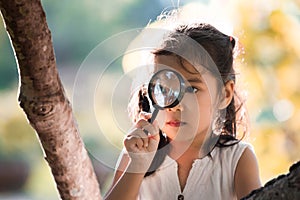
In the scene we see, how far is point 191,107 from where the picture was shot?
41.6 inches

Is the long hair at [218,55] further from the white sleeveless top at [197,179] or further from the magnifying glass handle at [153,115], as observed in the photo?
the magnifying glass handle at [153,115]

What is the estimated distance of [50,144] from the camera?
74 centimetres

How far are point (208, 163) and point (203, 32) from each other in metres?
0.21

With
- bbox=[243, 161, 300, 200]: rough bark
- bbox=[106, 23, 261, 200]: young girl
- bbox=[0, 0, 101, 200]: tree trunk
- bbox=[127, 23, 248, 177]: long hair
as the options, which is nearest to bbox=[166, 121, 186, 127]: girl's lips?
bbox=[106, 23, 261, 200]: young girl

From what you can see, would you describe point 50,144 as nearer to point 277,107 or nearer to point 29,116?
point 29,116

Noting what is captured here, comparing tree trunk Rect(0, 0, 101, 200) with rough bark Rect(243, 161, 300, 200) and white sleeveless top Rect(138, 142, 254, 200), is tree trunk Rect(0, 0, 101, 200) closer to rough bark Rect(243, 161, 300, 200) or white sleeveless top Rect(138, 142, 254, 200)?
rough bark Rect(243, 161, 300, 200)

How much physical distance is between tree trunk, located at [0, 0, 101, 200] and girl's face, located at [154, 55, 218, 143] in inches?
9.5

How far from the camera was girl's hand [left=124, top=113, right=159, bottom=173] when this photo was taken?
0.96m

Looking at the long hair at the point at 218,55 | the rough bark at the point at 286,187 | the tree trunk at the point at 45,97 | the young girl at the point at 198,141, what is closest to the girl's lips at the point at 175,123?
the young girl at the point at 198,141

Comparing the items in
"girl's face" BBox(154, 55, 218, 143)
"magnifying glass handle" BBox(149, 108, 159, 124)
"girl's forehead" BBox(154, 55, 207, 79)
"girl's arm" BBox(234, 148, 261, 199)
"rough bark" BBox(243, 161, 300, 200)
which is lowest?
"rough bark" BBox(243, 161, 300, 200)

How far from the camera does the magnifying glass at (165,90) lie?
0.82 meters

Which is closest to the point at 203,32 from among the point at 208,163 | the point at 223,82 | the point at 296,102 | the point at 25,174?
the point at 223,82

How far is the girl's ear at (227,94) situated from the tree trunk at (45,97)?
17.7 inches

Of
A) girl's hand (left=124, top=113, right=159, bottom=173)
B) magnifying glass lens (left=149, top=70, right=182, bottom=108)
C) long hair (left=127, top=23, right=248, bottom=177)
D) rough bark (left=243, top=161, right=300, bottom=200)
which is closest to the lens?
rough bark (left=243, top=161, right=300, bottom=200)
